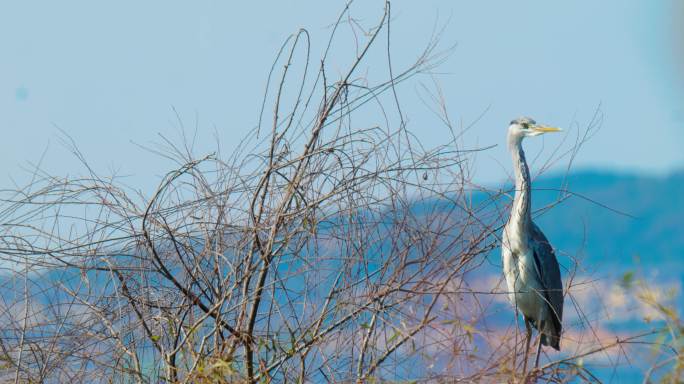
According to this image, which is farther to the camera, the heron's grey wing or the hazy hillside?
the hazy hillside

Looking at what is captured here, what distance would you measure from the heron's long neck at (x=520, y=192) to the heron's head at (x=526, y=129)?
0.08 ft

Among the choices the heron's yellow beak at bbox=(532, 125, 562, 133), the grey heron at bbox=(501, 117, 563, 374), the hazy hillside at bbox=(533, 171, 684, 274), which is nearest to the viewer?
the grey heron at bbox=(501, 117, 563, 374)

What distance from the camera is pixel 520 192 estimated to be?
486 cm

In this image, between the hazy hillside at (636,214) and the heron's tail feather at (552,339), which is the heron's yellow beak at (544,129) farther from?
the hazy hillside at (636,214)

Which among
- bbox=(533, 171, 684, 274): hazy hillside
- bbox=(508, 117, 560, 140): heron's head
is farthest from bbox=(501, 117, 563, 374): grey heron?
bbox=(533, 171, 684, 274): hazy hillside

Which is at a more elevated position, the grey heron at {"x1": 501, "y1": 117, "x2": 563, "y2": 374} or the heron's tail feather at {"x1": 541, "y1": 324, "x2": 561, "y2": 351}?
the grey heron at {"x1": 501, "y1": 117, "x2": 563, "y2": 374}

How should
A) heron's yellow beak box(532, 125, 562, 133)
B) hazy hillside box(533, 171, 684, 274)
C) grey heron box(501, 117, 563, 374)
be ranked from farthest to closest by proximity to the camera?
hazy hillside box(533, 171, 684, 274) → heron's yellow beak box(532, 125, 562, 133) → grey heron box(501, 117, 563, 374)

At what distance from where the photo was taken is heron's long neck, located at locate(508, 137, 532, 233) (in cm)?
477

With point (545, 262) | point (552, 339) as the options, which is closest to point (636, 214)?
point (552, 339)

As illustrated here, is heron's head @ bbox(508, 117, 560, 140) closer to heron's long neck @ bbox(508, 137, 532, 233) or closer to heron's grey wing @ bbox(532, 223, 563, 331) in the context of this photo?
heron's long neck @ bbox(508, 137, 532, 233)

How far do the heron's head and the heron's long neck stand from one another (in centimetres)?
2

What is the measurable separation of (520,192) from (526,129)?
321mm

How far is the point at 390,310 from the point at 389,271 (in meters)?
0.12

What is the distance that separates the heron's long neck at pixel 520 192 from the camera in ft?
15.6
